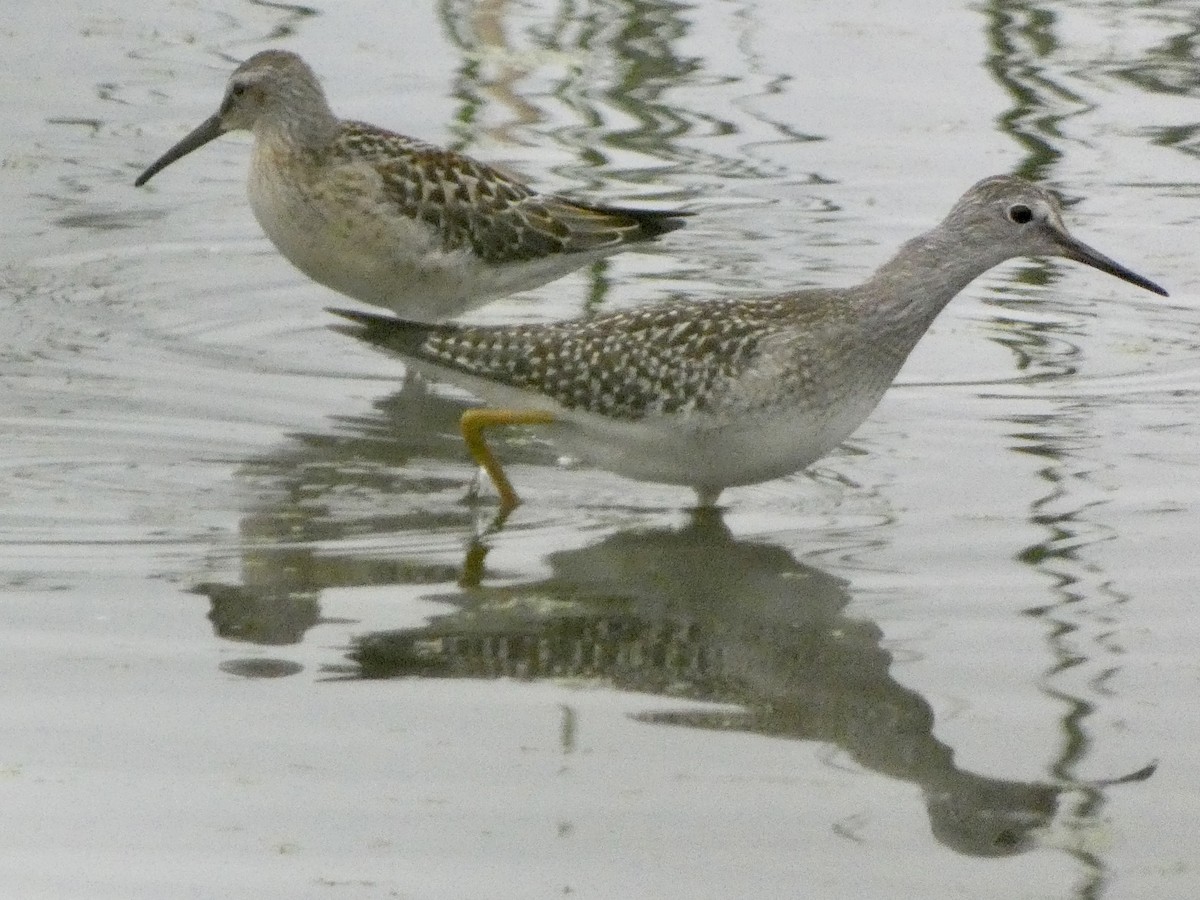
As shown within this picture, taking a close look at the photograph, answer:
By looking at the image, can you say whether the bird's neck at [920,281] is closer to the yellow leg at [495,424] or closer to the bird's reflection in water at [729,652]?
the bird's reflection in water at [729,652]

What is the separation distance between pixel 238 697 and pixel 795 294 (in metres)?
3.03

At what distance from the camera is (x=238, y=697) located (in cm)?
655

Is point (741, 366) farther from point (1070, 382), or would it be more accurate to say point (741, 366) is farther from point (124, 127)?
point (124, 127)

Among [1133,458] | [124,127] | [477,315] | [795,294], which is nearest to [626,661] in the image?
[795,294]

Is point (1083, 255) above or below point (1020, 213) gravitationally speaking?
below

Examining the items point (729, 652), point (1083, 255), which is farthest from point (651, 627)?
point (1083, 255)

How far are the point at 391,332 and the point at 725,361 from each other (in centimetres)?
129

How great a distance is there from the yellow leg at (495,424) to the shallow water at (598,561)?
15 cm

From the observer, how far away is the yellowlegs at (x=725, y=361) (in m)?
8.24

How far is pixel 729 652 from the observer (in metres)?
7.09

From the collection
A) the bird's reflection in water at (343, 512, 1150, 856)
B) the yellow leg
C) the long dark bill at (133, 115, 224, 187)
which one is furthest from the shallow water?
the long dark bill at (133, 115, 224, 187)

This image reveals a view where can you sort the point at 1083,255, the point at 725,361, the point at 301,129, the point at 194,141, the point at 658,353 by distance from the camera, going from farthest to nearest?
1. the point at 194,141
2. the point at 301,129
3. the point at 1083,255
4. the point at 658,353
5. the point at 725,361

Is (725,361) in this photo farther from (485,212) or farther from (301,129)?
(301,129)

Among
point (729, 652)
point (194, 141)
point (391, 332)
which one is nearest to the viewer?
point (729, 652)
